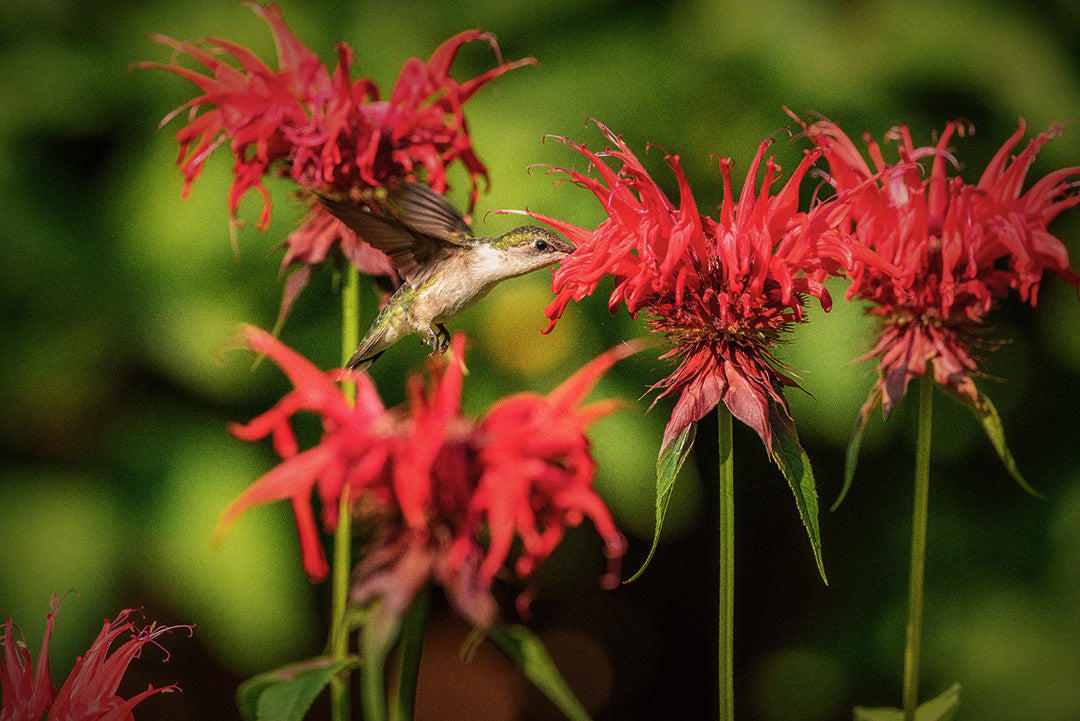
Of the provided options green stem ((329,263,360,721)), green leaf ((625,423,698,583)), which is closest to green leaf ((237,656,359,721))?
green stem ((329,263,360,721))

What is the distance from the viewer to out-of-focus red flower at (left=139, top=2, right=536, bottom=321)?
72cm

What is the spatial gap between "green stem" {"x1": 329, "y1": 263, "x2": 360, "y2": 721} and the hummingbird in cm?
3

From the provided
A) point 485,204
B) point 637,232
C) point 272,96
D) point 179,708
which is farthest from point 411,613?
point 179,708

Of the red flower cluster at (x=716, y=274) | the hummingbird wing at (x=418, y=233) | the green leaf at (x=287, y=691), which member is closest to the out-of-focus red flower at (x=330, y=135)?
the hummingbird wing at (x=418, y=233)

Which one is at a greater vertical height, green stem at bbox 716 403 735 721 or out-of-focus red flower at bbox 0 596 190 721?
green stem at bbox 716 403 735 721

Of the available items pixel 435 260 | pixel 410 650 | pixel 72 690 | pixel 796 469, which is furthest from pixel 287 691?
pixel 435 260

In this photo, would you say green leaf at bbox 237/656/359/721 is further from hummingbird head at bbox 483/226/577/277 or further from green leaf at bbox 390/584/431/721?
hummingbird head at bbox 483/226/577/277

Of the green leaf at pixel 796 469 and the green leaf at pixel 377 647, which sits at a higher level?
Answer: the green leaf at pixel 796 469

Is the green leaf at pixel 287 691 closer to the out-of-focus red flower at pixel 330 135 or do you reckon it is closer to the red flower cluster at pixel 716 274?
the red flower cluster at pixel 716 274

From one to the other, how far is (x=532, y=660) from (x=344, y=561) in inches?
10.0

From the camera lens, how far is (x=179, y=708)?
1.38 meters

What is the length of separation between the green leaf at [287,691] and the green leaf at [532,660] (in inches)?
2.5

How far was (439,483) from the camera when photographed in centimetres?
43

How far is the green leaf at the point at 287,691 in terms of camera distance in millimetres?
409
